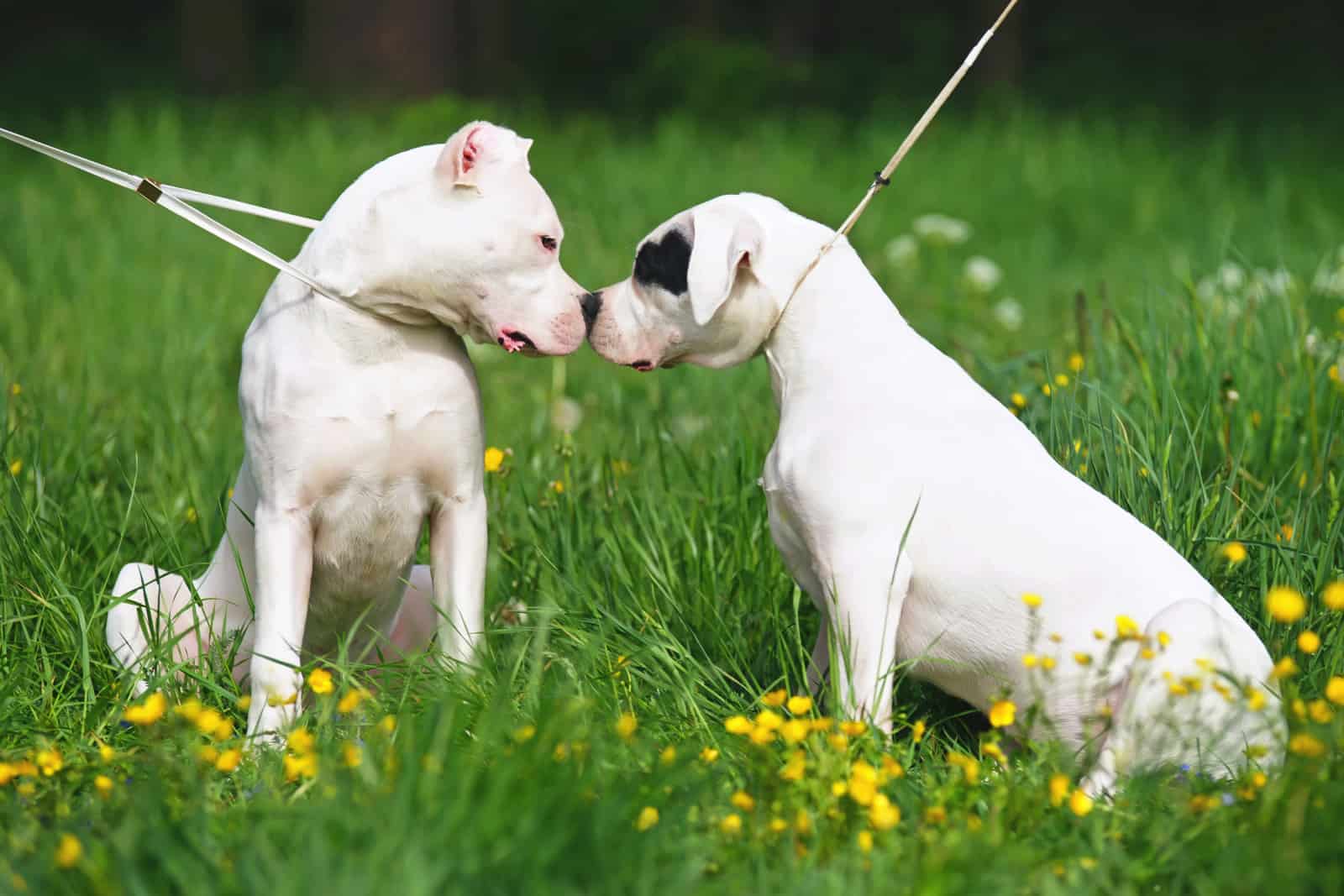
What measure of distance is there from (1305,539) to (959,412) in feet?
3.33

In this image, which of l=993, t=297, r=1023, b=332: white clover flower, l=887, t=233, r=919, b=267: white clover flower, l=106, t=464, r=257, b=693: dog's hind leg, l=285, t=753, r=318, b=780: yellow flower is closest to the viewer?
l=285, t=753, r=318, b=780: yellow flower

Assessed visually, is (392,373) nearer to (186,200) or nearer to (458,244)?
(458,244)

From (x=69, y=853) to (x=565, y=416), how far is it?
10.7 feet

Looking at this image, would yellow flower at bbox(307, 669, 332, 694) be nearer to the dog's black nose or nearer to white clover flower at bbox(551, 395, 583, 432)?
the dog's black nose

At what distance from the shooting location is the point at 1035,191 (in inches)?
354

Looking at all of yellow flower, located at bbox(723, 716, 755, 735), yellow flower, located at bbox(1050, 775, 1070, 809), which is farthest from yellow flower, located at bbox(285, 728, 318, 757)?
yellow flower, located at bbox(1050, 775, 1070, 809)

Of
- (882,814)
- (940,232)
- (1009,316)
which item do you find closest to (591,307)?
(882,814)

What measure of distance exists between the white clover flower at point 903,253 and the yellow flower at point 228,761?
5.21 metres

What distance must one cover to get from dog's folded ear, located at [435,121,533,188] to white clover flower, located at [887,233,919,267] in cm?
453

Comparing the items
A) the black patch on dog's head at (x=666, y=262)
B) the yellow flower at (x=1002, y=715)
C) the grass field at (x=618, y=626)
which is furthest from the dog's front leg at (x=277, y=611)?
the yellow flower at (x=1002, y=715)

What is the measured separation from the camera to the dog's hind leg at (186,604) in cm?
319

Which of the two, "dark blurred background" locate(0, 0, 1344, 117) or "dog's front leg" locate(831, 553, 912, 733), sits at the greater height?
"dark blurred background" locate(0, 0, 1344, 117)

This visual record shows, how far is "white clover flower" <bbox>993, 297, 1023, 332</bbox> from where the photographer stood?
21.6 ft

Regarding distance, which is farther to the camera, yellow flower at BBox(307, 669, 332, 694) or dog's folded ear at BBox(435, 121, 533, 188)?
dog's folded ear at BBox(435, 121, 533, 188)
